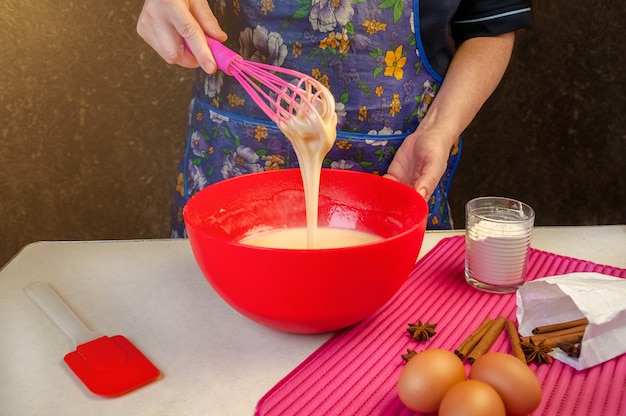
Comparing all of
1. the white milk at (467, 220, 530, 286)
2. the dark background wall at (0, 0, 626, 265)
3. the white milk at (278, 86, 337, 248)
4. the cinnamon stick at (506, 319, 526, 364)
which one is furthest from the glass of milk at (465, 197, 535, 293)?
the dark background wall at (0, 0, 626, 265)

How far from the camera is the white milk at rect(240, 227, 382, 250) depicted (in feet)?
3.51

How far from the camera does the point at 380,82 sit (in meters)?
1.34

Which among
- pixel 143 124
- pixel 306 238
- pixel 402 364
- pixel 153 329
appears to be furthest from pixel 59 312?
pixel 143 124

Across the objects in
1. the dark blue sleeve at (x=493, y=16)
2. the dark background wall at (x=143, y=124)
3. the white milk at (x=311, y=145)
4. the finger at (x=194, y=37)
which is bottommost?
the dark background wall at (x=143, y=124)

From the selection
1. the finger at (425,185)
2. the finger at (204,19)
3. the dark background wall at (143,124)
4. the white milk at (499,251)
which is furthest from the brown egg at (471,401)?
the dark background wall at (143,124)

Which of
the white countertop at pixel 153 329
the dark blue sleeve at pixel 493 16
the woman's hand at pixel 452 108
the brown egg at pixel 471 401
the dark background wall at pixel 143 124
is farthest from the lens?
the dark background wall at pixel 143 124

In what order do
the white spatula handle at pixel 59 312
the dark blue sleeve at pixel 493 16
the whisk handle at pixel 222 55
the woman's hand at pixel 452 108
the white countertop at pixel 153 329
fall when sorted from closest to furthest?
1. the white countertop at pixel 153 329
2. the white spatula handle at pixel 59 312
3. the whisk handle at pixel 222 55
4. the woman's hand at pixel 452 108
5. the dark blue sleeve at pixel 493 16

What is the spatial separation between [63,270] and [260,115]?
1.61ft

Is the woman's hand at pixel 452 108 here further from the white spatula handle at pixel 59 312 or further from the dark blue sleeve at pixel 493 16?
the white spatula handle at pixel 59 312

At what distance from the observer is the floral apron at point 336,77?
129 centimetres

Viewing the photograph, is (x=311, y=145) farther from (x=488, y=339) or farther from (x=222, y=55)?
(x=488, y=339)

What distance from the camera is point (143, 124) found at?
219cm

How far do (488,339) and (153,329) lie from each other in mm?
450

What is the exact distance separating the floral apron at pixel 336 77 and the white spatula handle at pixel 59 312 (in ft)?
1.66
